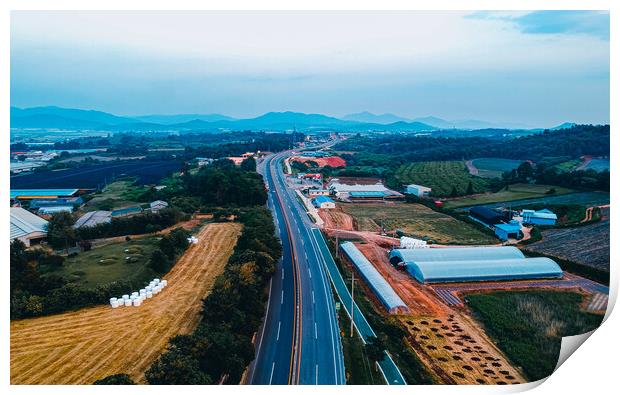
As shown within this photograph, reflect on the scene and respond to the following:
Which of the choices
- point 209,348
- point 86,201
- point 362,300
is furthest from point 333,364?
point 86,201

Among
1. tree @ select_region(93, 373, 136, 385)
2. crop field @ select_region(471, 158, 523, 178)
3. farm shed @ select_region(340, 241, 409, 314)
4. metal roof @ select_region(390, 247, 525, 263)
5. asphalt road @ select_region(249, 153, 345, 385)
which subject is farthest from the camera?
crop field @ select_region(471, 158, 523, 178)

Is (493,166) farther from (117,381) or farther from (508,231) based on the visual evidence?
(117,381)

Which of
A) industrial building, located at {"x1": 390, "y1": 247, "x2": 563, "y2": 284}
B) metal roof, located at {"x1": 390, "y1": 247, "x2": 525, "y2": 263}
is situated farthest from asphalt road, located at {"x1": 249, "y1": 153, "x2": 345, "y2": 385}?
industrial building, located at {"x1": 390, "y1": 247, "x2": 563, "y2": 284}

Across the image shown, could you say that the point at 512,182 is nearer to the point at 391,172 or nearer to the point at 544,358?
the point at 391,172

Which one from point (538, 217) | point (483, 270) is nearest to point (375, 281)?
point (483, 270)

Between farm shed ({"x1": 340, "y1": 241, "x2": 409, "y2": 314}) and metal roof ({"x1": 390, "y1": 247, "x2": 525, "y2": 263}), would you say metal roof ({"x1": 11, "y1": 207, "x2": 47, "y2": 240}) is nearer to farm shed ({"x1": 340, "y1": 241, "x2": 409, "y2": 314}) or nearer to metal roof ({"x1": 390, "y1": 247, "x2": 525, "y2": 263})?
farm shed ({"x1": 340, "y1": 241, "x2": 409, "y2": 314})

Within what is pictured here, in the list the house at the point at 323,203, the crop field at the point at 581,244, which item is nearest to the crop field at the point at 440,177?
the house at the point at 323,203
